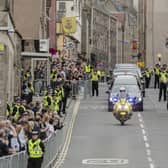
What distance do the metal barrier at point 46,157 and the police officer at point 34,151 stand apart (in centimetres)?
17

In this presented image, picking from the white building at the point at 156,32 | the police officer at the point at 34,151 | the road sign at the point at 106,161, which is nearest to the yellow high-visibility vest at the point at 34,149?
the police officer at the point at 34,151

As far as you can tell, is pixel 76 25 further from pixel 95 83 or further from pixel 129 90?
pixel 129 90

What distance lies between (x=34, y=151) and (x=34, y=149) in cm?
5

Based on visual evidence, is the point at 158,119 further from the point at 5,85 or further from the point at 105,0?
the point at 105,0

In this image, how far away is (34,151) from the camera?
20.8 meters

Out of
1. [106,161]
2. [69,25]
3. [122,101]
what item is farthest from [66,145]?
[69,25]

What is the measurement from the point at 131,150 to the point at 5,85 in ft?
30.2

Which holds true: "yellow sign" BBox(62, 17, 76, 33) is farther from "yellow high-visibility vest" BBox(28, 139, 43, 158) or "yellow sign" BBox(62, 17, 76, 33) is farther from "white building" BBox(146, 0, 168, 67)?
"yellow high-visibility vest" BBox(28, 139, 43, 158)

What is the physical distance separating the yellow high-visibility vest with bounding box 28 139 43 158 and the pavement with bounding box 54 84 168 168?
507 cm

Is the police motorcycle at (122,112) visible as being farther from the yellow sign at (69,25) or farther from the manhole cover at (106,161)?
the yellow sign at (69,25)

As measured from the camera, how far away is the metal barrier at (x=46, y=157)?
17.8 metres

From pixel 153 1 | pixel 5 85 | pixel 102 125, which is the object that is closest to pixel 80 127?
pixel 102 125

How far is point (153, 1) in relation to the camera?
315 ft

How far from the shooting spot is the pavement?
2709 cm
